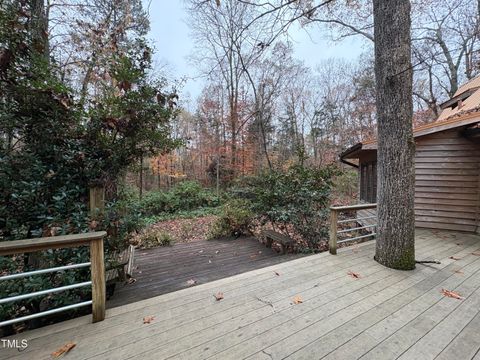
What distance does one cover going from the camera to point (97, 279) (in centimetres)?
203

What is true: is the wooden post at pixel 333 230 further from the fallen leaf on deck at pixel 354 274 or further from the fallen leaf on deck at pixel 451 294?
the fallen leaf on deck at pixel 451 294

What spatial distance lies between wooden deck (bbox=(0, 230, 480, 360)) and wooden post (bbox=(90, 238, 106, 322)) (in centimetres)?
9

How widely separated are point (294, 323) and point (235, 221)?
4068 mm

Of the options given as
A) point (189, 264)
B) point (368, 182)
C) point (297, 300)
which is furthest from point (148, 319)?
point (368, 182)

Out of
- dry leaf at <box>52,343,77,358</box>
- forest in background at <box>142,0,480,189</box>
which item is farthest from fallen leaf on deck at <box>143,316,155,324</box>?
forest in background at <box>142,0,480,189</box>

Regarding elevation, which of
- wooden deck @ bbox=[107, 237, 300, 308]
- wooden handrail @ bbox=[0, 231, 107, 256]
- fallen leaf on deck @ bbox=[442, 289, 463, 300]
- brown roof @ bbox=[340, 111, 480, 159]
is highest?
brown roof @ bbox=[340, 111, 480, 159]

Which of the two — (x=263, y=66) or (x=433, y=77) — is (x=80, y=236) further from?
(x=433, y=77)

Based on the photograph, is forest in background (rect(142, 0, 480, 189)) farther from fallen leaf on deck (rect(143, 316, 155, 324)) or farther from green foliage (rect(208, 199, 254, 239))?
fallen leaf on deck (rect(143, 316, 155, 324))

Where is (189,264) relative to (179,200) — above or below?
below

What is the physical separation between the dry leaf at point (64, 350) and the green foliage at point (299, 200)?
3619 mm

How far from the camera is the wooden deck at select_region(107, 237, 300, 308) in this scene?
297cm

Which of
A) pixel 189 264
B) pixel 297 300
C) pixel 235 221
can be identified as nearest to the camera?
pixel 297 300

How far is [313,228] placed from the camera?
442 cm

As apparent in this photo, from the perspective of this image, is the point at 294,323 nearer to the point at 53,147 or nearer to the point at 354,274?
the point at 354,274
